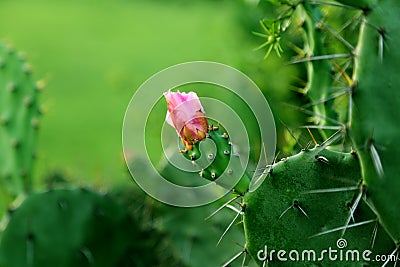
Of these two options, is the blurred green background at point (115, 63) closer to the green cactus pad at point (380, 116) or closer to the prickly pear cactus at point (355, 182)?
the prickly pear cactus at point (355, 182)

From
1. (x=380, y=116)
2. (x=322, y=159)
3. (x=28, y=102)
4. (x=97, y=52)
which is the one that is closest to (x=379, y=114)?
(x=380, y=116)

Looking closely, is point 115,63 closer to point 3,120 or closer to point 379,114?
point 3,120

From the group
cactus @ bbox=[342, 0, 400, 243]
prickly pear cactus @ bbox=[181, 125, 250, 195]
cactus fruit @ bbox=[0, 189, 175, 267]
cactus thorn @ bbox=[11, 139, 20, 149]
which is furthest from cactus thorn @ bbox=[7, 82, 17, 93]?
cactus @ bbox=[342, 0, 400, 243]

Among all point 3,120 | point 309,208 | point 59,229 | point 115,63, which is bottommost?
point 115,63

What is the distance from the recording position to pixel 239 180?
3.57 ft

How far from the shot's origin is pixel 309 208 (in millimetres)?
1097

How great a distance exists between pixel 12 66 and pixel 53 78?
19.9 feet

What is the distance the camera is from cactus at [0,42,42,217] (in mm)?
1964

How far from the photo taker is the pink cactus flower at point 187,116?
1010mm

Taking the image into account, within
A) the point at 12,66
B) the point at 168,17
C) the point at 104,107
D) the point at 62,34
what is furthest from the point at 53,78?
the point at 12,66

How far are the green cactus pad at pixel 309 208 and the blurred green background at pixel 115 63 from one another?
68 cm

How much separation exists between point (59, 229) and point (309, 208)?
902mm

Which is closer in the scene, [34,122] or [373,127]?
[373,127]

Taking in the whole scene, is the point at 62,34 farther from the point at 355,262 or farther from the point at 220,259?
the point at 355,262
